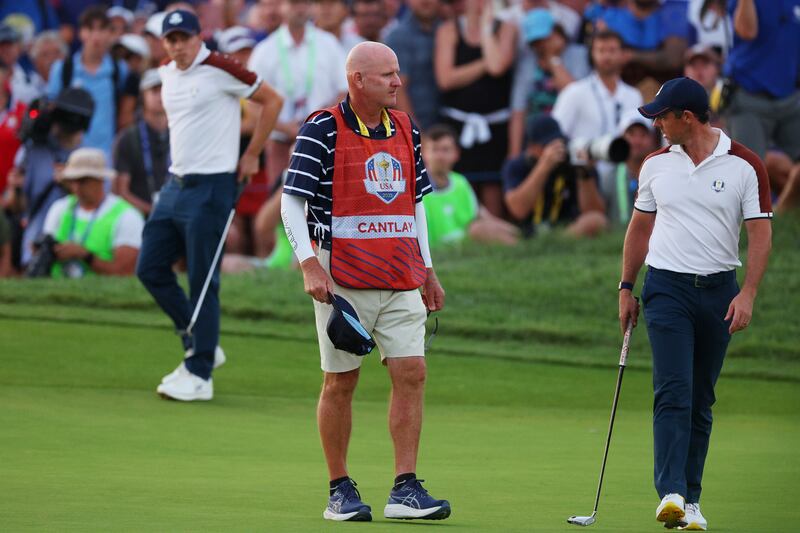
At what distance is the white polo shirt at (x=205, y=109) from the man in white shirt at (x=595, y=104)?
6.62 metres

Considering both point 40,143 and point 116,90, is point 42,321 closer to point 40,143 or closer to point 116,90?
point 40,143

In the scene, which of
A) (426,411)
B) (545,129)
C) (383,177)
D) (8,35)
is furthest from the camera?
(8,35)

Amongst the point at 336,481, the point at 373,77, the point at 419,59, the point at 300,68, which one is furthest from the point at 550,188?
Result: the point at 336,481

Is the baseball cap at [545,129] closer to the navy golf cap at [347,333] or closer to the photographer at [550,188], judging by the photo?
the photographer at [550,188]

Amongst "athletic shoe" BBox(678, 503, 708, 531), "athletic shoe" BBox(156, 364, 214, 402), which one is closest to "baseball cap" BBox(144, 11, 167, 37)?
"athletic shoe" BBox(156, 364, 214, 402)

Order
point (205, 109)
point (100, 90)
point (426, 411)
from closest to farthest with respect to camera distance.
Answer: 1. point (205, 109)
2. point (426, 411)
3. point (100, 90)

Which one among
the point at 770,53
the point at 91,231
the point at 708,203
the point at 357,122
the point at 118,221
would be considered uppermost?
the point at 770,53

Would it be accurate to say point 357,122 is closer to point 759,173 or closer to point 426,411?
point 759,173

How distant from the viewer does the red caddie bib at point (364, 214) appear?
7.44 metres

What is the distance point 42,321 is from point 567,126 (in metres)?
6.31

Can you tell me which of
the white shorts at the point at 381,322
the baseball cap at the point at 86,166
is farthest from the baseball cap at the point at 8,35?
the white shorts at the point at 381,322

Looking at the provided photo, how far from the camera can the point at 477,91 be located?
18750mm

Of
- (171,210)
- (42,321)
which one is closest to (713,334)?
(171,210)

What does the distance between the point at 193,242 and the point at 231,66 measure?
4.24ft
